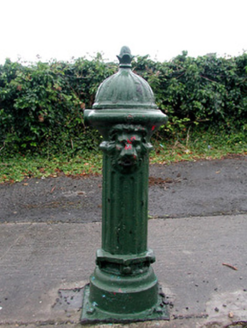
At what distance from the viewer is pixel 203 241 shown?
352 centimetres

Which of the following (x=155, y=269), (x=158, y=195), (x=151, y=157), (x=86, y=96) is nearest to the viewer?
(x=155, y=269)

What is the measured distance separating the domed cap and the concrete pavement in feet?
4.88

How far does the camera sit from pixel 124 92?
6.77ft

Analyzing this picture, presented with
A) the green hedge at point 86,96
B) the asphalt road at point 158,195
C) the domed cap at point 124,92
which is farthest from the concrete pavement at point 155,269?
the green hedge at point 86,96

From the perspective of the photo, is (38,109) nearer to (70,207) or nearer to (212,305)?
(70,207)

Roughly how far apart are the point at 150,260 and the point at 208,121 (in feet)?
20.2

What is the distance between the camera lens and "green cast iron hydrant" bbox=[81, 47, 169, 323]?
2.02 metres

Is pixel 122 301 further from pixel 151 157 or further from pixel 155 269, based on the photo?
pixel 151 157

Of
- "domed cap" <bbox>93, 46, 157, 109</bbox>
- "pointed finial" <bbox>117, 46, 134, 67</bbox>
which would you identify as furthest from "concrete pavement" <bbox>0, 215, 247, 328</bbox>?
"pointed finial" <bbox>117, 46, 134, 67</bbox>

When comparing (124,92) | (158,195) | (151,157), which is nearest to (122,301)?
(124,92)

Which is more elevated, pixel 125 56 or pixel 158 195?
pixel 125 56

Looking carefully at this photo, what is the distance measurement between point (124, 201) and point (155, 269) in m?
1.12

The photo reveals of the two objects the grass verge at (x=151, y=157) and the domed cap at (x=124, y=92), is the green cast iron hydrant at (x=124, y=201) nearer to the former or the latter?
the domed cap at (x=124, y=92)

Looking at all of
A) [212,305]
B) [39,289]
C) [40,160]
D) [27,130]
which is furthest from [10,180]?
[212,305]
